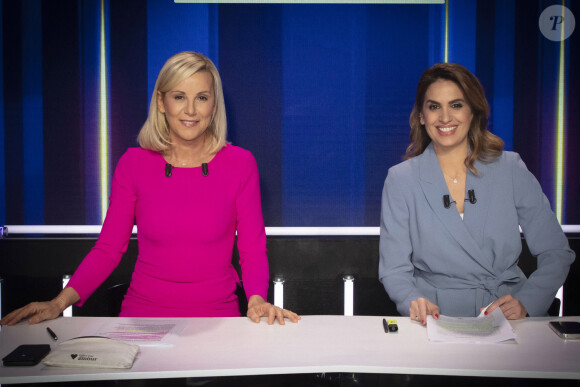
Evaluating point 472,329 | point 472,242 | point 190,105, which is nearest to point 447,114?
point 472,242

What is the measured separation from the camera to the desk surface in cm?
149

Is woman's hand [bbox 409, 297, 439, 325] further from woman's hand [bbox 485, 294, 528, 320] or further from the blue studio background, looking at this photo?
the blue studio background

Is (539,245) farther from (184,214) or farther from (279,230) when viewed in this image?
(184,214)

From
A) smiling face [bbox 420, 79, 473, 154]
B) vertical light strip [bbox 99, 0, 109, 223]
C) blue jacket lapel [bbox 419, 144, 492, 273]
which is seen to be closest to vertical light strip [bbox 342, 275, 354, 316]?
blue jacket lapel [bbox 419, 144, 492, 273]

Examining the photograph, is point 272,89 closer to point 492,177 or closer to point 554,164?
point 492,177

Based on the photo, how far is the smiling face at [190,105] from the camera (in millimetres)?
2381

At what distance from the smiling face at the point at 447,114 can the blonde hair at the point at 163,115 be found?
3.21ft

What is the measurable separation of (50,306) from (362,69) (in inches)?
81.4

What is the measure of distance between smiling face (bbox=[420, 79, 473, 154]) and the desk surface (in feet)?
2.95

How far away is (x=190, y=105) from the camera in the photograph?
7.79 ft

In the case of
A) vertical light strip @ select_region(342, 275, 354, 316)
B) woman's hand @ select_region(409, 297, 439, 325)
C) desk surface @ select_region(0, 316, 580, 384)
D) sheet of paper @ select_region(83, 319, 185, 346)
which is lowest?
vertical light strip @ select_region(342, 275, 354, 316)

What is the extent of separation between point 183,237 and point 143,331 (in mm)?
614

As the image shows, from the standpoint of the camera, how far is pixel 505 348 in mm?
1657

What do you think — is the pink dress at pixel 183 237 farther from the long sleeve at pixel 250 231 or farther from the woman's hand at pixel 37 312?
the woman's hand at pixel 37 312
